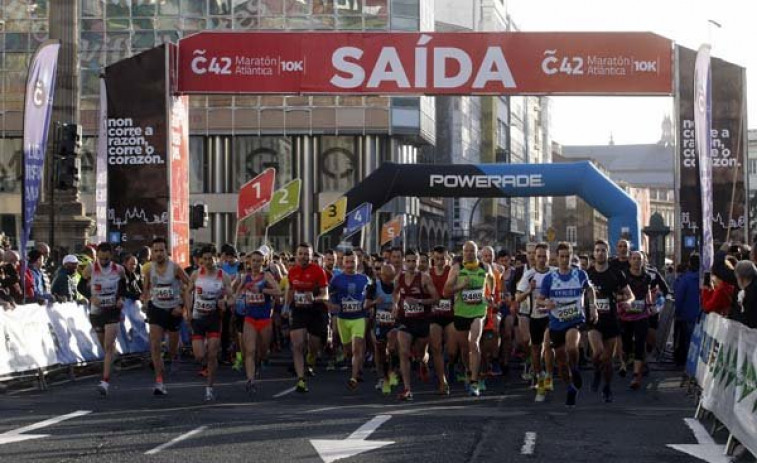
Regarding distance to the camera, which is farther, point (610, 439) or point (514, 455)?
point (610, 439)

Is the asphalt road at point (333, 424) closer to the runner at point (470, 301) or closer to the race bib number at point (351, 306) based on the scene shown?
the runner at point (470, 301)

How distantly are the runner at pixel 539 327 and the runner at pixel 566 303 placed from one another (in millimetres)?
380

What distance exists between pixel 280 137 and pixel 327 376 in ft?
153

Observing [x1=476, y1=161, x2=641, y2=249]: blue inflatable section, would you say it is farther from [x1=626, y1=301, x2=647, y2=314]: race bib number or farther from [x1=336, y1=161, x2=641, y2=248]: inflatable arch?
[x1=626, y1=301, x2=647, y2=314]: race bib number

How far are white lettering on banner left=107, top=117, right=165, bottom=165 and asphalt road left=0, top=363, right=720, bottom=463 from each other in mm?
7753

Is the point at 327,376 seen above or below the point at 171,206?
below

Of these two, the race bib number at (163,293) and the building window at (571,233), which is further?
the building window at (571,233)

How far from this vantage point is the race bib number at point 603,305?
17.2 m

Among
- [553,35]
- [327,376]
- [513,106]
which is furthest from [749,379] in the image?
[513,106]

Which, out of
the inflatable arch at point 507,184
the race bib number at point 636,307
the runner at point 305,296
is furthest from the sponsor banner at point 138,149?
the race bib number at point 636,307

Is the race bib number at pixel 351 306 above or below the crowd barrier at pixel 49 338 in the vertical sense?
above

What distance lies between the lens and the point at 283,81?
2642 cm

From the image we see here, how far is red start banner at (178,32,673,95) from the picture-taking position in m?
26.1

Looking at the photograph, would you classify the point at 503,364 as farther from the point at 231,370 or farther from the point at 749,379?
the point at 749,379
